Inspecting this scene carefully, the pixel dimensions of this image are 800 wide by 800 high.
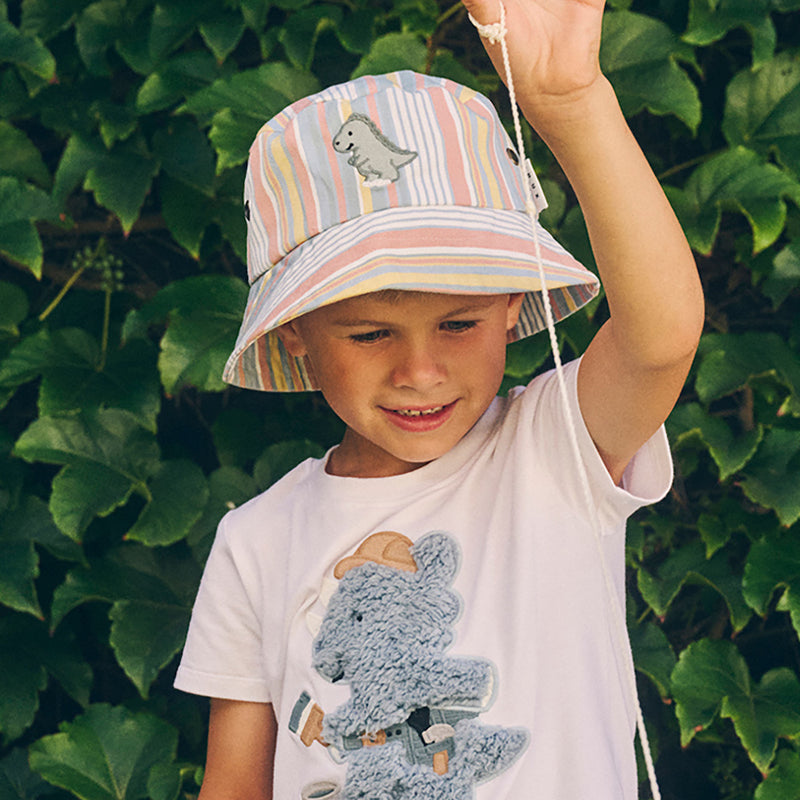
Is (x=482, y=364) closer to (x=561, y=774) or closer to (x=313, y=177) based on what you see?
(x=313, y=177)

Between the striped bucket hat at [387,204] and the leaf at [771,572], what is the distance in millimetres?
515

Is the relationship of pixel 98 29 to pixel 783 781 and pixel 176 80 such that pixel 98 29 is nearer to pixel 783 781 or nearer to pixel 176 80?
pixel 176 80

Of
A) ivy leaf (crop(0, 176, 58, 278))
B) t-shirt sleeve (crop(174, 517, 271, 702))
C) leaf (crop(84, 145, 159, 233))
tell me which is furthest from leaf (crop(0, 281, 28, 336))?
t-shirt sleeve (crop(174, 517, 271, 702))

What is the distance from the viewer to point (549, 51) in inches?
31.0

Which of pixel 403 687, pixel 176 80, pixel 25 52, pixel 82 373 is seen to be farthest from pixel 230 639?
pixel 25 52

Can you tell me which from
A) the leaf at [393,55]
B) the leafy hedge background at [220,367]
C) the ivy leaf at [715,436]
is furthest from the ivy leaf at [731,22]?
the ivy leaf at [715,436]

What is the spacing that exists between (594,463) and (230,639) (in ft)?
1.41

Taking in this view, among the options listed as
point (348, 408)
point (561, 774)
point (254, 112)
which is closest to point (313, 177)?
point (348, 408)

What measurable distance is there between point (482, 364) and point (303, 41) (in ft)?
2.30

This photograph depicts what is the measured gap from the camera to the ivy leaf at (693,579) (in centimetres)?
139

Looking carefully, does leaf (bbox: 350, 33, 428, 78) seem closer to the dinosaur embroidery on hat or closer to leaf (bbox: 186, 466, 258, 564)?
the dinosaur embroidery on hat

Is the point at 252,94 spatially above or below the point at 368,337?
above

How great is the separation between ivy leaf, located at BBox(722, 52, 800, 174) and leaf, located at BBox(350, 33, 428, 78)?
0.42 metres

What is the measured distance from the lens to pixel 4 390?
1.54 metres
